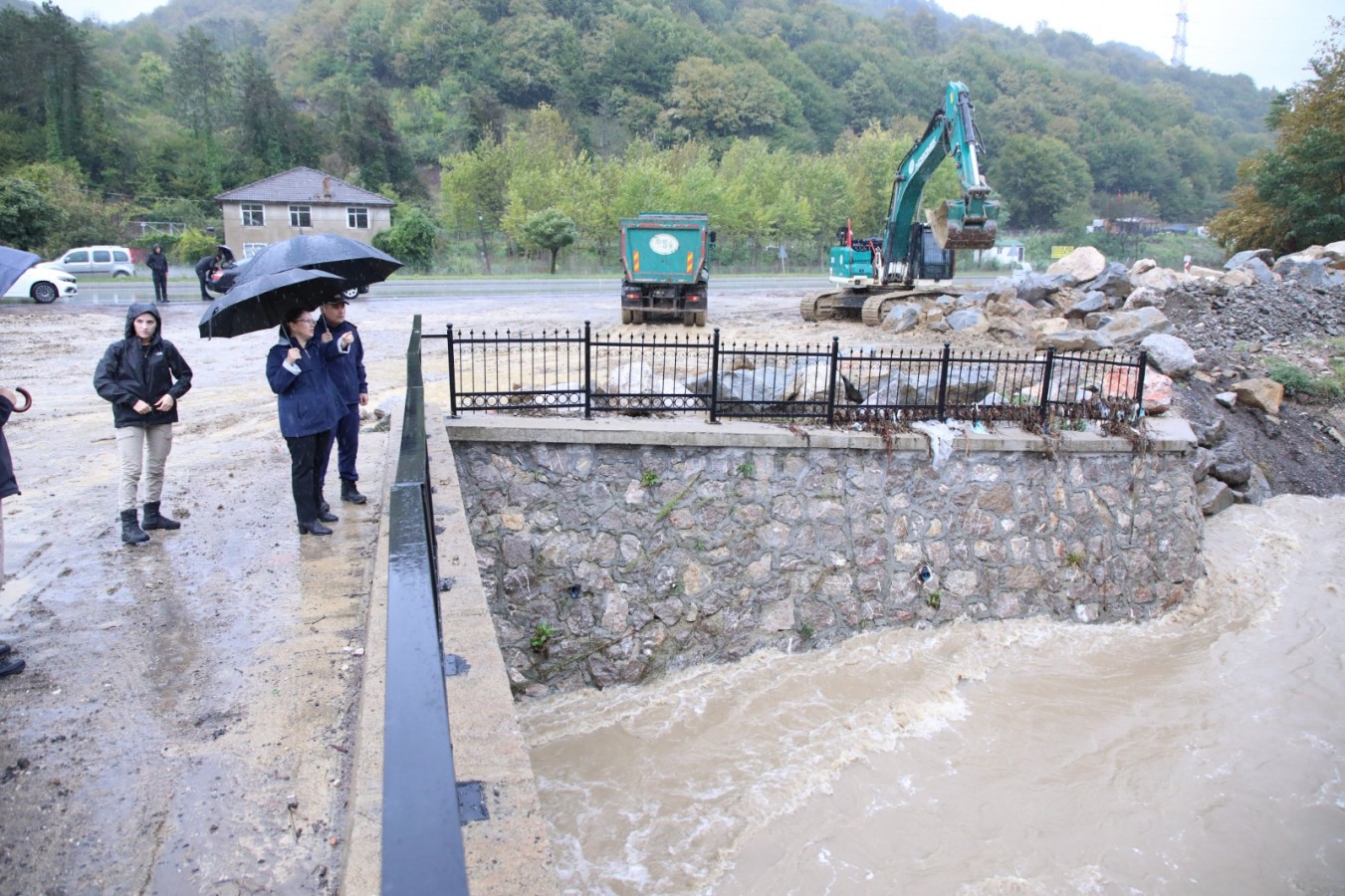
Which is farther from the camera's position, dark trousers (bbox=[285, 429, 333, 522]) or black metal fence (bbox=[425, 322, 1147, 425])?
black metal fence (bbox=[425, 322, 1147, 425])

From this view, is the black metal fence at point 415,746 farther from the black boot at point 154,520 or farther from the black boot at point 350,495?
the black boot at point 154,520

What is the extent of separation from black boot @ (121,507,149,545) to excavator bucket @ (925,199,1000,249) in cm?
1324

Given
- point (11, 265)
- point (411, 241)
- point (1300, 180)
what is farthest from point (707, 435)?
point (411, 241)

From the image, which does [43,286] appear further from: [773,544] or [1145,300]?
[1145,300]

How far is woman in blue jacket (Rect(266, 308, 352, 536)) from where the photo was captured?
528 cm

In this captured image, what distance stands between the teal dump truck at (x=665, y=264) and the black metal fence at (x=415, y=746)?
14.2m

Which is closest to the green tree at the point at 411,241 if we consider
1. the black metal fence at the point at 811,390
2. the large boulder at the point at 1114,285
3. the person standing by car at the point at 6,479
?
the large boulder at the point at 1114,285

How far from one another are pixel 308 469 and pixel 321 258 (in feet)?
4.46

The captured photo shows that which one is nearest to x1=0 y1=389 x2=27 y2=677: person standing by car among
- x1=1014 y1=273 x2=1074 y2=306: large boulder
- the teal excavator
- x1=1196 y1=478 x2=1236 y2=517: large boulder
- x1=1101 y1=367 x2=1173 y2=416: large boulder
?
x1=1101 y1=367 x2=1173 y2=416: large boulder

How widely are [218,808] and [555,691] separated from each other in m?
5.22

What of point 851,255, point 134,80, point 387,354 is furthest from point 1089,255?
point 134,80

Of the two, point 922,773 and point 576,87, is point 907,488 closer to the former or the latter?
point 922,773

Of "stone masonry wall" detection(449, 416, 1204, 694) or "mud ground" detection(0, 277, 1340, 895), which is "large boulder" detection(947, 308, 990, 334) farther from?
"mud ground" detection(0, 277, 1340, 895)

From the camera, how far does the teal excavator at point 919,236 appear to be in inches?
575
